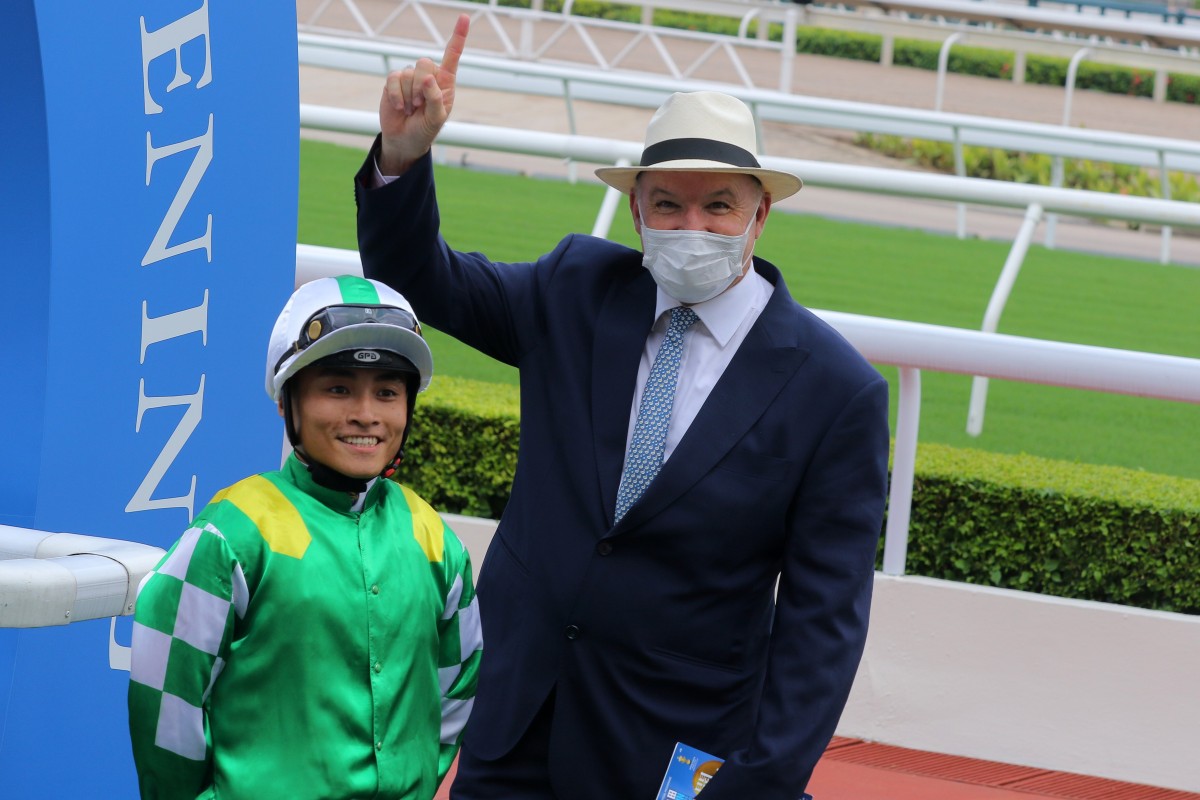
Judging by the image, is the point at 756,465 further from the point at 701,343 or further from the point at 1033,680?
the point at 1033,680

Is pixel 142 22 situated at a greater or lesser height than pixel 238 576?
greater

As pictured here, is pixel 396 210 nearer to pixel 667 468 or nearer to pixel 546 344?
pixel 546 344

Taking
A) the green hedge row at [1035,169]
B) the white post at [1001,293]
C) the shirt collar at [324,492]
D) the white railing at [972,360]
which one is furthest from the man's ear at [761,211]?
the green hedge row at [1035,169]

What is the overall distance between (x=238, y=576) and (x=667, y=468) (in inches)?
29.6

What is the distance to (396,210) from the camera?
2.51 metres

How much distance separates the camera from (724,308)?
2594mm

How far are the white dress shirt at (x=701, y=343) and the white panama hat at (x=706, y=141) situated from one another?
0.17 meters

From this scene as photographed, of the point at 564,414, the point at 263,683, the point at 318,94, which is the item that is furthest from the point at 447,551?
the point at 318,94

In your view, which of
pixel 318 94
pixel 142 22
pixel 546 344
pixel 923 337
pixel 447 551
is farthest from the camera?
pixel 318 94

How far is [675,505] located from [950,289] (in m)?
6.35

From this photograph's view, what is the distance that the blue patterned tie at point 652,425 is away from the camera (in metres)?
2.51

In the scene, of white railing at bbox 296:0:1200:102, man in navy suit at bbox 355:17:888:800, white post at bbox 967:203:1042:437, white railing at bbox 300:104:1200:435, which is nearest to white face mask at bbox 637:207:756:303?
man in navy suit at bbox 355:17:888:800

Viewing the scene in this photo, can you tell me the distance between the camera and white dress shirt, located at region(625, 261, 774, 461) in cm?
254

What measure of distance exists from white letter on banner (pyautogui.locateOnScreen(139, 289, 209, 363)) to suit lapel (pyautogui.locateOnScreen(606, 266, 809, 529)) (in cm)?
75
